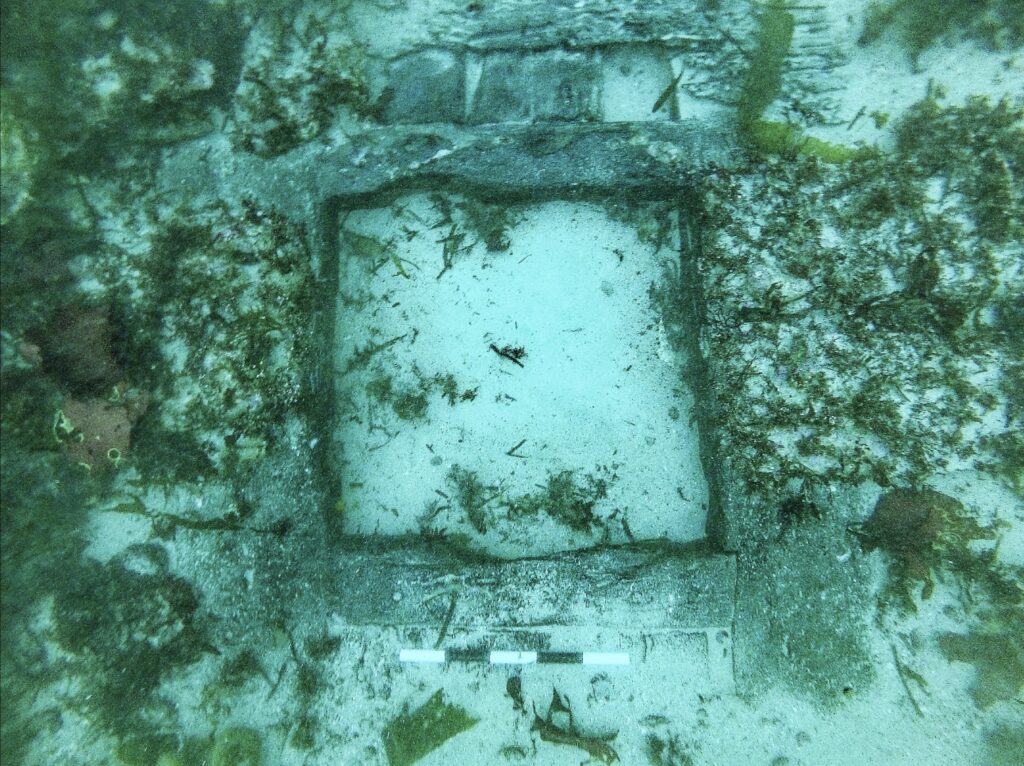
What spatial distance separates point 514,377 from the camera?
300cm

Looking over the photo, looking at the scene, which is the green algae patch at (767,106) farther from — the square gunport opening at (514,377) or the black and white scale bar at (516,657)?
the black and white scale bar at (516,657)

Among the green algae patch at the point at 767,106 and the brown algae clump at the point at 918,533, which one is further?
the green algae patch at the point at 767,106

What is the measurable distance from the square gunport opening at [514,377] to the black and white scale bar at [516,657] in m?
0.45

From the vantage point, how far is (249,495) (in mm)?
2746

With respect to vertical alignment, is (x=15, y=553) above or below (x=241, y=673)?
above

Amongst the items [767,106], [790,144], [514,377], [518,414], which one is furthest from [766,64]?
[518,414]

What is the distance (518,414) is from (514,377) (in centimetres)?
19

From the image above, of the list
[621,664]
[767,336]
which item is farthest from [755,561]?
[767,336]

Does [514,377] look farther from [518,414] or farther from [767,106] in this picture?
[767,106]

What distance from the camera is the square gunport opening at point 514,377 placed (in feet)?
9.71

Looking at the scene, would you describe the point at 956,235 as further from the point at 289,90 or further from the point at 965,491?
the point at 289,90

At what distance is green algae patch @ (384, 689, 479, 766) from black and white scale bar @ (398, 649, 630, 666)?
0.56 feet

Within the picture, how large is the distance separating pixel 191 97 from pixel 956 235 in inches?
143

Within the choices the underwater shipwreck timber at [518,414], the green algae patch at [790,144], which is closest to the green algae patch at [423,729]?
the underwater shipwreck timber at [518,414]
